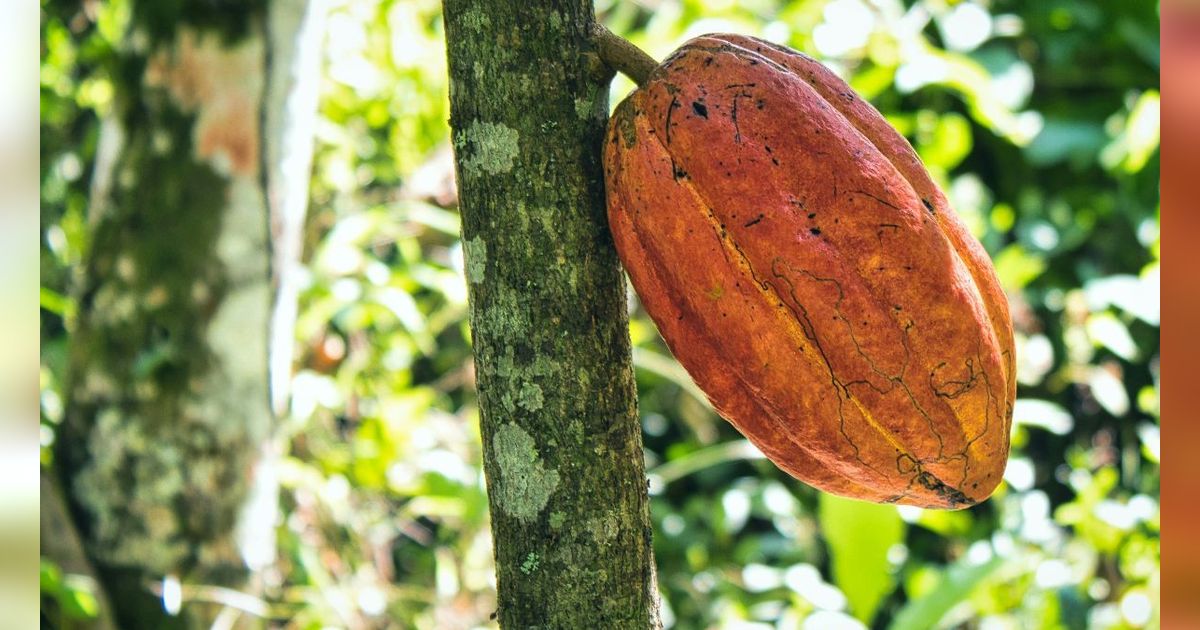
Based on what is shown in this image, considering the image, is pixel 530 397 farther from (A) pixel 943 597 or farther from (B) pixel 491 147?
(A) pixel 943 597

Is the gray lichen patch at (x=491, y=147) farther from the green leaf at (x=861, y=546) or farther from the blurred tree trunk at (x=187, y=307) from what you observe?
the green leaf at (x=861, y=546)

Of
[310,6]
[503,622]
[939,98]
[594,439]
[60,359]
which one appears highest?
[939,98]

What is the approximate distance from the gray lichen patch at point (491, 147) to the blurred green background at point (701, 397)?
1274 mm

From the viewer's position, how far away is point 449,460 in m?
2.15

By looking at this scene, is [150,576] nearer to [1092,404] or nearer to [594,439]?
[594,439]

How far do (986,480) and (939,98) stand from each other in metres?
2.07

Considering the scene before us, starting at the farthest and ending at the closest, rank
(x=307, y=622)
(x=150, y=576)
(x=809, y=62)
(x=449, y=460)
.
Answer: (x=449, y=460) < (x=307, y=622) < (x=150, y=576) < (x=809, y=62)

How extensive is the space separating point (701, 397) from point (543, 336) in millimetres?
1563

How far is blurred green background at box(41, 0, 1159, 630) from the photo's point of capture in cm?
209

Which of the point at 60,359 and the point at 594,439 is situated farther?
the point at 60,359

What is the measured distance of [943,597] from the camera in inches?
70.7

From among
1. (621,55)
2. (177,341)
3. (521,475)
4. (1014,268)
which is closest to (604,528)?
(521,475)

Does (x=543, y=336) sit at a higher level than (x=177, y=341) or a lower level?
lower

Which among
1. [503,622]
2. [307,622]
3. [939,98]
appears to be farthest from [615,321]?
[939,98]
